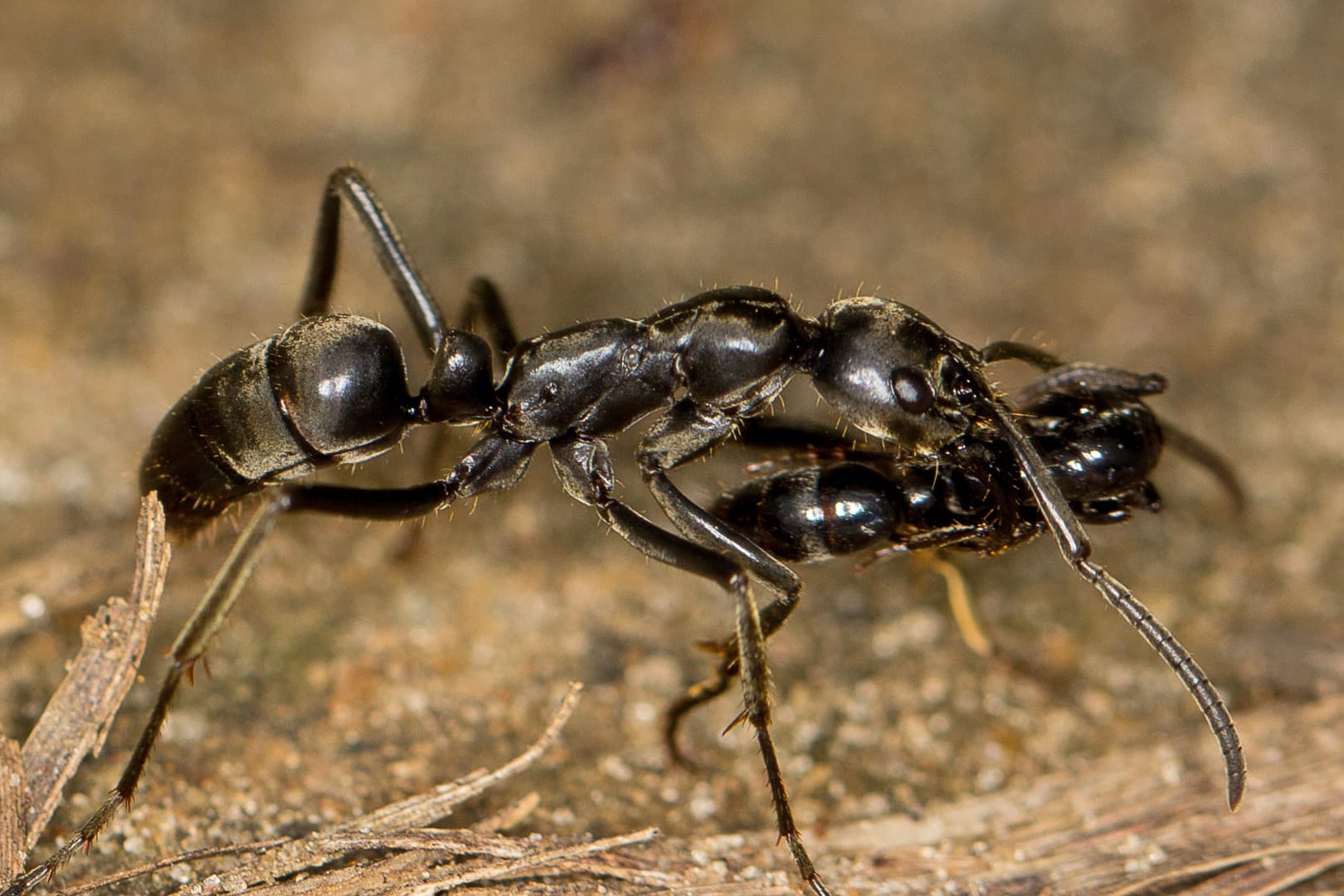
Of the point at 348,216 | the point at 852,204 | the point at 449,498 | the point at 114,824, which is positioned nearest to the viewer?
the point at 114,824

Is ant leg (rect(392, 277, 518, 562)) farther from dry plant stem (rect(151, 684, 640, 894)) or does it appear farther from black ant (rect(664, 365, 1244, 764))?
dry plant stem (rect(151, 684, 640, 894))

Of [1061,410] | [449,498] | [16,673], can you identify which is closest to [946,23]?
[1061,410]

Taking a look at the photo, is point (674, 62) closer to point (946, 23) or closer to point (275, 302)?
point (946, 23)

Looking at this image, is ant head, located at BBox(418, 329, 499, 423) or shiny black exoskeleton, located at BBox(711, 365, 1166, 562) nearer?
shiny black exoskeleton, located at BBox(711, 365, 1166, 562)

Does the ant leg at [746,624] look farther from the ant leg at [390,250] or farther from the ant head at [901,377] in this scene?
the ant leg at [390,250]

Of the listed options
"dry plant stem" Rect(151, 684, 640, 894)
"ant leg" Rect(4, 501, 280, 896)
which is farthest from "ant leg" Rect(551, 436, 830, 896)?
"ant leg" Rect(4, 501, 280, 896)

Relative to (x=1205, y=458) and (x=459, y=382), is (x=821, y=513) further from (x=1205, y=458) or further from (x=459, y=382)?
(x=1205, y=458)

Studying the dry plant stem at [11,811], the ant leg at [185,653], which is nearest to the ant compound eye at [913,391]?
the ant leg at [185,653]
